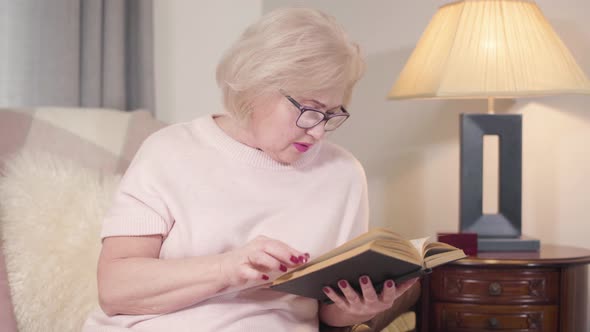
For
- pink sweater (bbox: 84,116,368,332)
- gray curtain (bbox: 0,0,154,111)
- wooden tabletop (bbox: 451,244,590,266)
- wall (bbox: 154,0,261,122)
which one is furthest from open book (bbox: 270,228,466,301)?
wall (bbox: 154,0,261,122)

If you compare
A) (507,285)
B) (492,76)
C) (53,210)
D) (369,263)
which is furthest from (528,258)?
(53,210)

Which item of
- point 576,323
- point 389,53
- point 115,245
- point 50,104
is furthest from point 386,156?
point 115,245

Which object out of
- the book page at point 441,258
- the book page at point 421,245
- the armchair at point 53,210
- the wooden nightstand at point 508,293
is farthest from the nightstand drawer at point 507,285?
the book page at point 441,258

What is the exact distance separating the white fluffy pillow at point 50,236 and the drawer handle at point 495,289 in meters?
0.96

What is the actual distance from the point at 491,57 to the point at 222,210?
3.18ft

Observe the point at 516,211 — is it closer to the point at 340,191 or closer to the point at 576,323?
the point at 576,323

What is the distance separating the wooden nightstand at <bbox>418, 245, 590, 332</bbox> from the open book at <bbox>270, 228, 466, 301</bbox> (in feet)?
2.75

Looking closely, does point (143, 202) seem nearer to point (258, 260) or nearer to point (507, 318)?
point (258, 260)

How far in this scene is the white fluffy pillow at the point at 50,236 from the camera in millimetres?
Answer: 1688

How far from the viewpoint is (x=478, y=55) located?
2131 mm

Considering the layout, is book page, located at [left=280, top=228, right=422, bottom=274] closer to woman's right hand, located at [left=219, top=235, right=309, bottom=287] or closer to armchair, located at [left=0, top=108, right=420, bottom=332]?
woman's right hand, located at [left=219, top=235, right=309, bottom=287]

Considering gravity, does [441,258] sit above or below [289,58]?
below

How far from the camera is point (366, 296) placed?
132 centimetres

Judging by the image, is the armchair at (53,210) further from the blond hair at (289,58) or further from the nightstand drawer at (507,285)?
the blond hair at (289,58)
